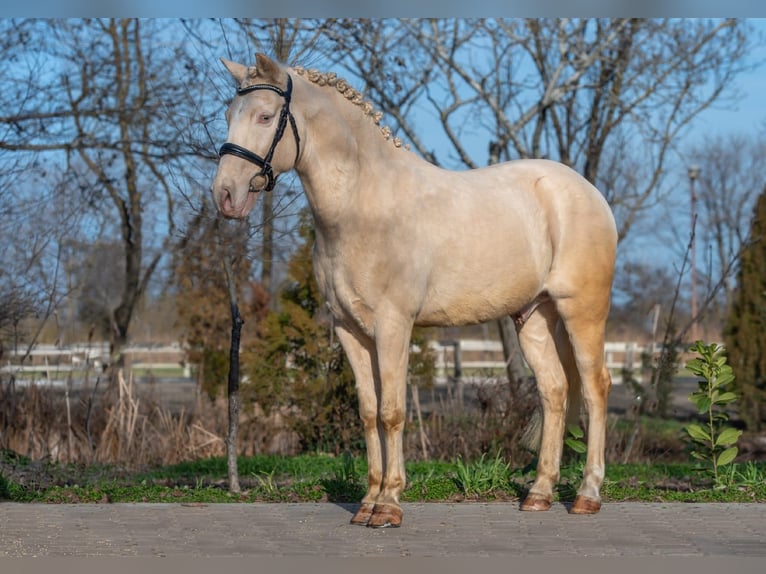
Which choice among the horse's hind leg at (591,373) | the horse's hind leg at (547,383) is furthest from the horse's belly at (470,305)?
the horse's hind leg at (547,383)

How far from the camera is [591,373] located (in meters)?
6.54

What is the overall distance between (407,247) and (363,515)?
165cm

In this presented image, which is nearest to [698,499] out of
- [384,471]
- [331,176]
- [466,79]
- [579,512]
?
[579,512]

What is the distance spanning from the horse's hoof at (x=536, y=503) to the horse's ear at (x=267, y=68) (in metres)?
3.15

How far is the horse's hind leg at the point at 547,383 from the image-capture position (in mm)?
6629

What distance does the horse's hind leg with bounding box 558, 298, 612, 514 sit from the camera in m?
6.44

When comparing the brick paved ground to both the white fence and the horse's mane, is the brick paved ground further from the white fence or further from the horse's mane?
the white fence

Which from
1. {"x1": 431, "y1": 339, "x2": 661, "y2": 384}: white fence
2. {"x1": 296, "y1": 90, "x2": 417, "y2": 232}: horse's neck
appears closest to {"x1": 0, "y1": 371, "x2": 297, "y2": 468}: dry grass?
{"x1": 431, "y1": 339, "x2": 661, "y2": 384}: white fence

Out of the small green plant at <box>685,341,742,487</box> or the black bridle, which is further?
the small green plant at <box>685,341,742,487</box>

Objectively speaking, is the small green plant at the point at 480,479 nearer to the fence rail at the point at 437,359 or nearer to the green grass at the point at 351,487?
the green grass at the point at 351,487

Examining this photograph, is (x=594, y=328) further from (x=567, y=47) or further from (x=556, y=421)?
(x=567, y=47)

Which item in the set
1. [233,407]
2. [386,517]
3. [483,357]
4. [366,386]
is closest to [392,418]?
[366,386]

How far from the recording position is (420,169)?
613 centimetres

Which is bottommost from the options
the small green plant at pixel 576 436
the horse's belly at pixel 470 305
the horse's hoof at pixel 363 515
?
the horse's hoof at pixel 363 515
